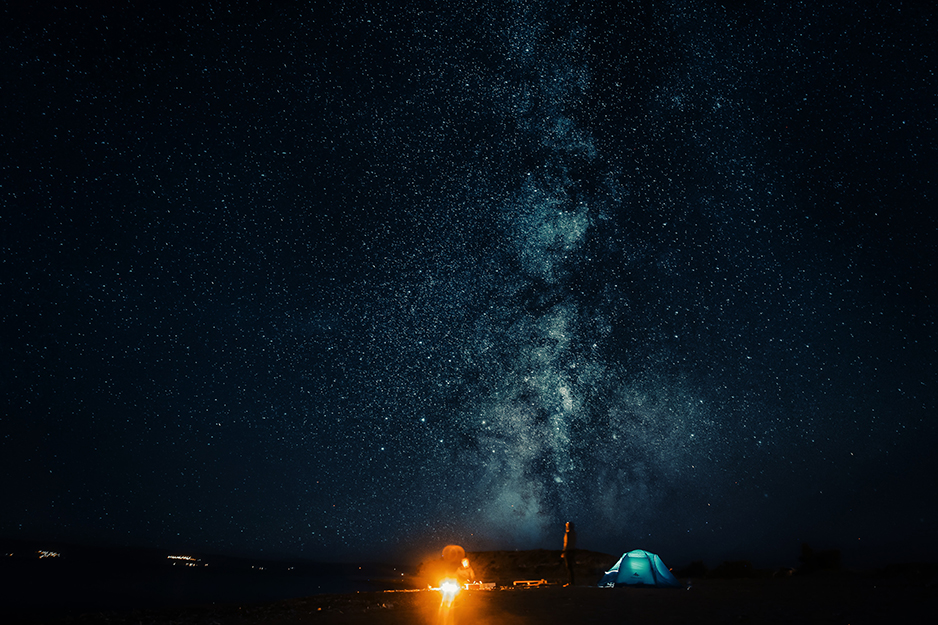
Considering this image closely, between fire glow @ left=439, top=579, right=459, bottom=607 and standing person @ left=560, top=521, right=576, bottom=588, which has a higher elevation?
standing person @ left=560, top=521, right=576, bottom=588

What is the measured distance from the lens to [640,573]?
16.2 m

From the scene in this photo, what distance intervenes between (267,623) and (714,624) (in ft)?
32.1

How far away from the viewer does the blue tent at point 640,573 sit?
52.0 feet

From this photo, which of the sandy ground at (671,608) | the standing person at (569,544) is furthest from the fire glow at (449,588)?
the standing person at (569,544)

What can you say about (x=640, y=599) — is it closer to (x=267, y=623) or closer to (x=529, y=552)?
(x=267, y=623)

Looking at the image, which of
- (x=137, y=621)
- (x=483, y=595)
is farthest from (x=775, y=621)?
(x=137, y=621)

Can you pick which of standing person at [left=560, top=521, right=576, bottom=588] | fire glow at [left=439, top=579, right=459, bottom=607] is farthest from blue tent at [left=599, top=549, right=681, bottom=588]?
fire glow at [left=439, top=579, right=459, bottom=607]

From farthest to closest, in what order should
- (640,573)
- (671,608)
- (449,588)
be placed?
(449,588), (640,573), (671,608)

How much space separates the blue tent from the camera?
1586 centimetres

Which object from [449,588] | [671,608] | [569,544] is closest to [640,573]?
[569,544]

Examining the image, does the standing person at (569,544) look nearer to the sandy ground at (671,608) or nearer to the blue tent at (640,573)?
the blue tent at (640,573)

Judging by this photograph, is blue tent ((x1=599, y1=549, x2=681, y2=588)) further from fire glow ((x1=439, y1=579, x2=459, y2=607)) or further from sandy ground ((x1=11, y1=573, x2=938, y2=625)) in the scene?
fire glow ((x1=439, y1=579, x2=459, y2=607))

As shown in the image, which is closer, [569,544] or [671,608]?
[671,608]

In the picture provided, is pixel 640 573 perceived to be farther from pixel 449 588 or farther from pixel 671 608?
pixel 671 608
